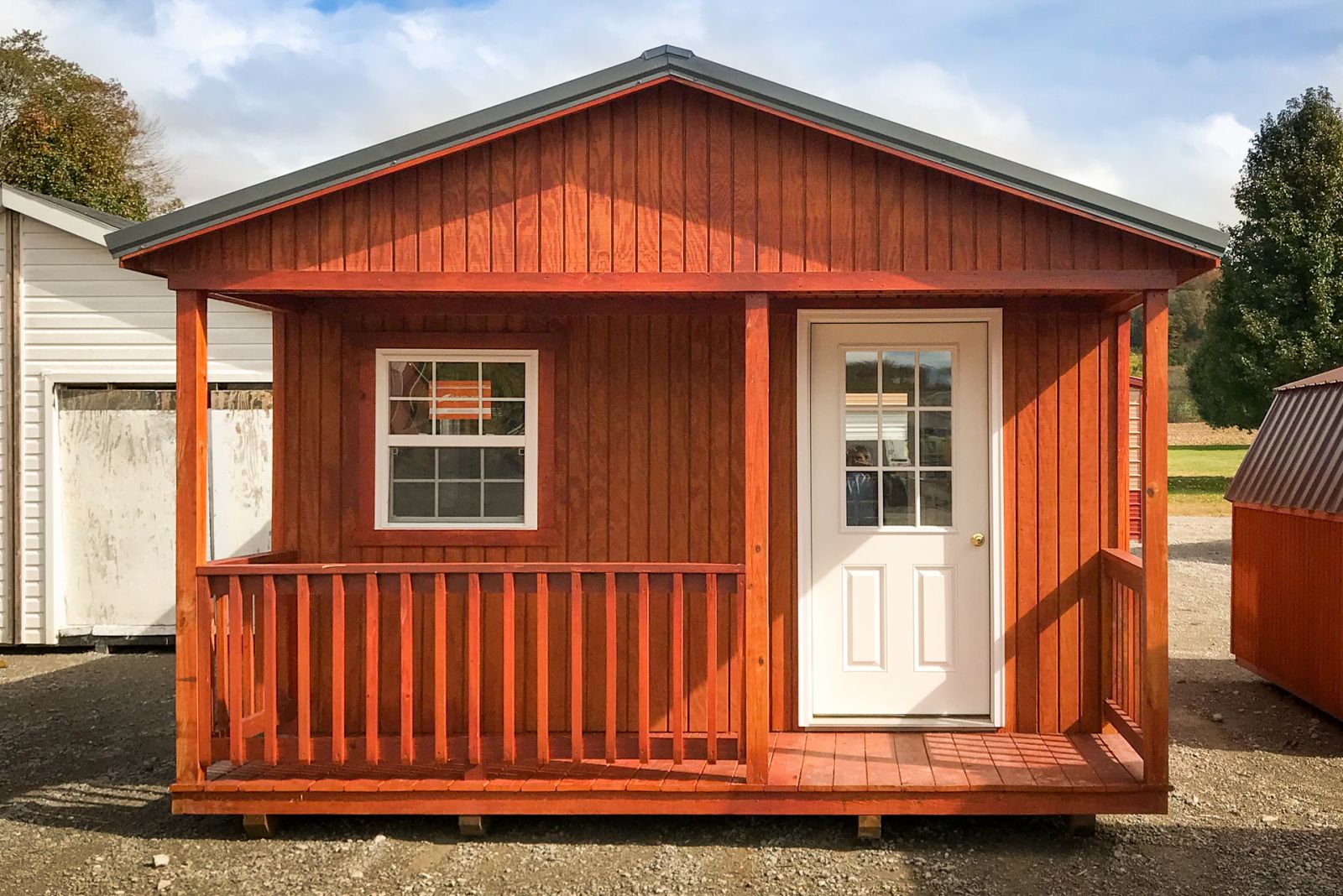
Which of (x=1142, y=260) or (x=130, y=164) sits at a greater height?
(x=130, y=164)

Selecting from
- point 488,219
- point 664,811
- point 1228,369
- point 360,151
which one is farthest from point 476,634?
point 1228,369

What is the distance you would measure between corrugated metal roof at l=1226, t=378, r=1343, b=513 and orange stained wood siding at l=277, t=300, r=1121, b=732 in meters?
2.23

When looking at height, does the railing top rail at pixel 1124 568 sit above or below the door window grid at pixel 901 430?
below

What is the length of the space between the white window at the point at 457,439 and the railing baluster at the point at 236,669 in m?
1.05

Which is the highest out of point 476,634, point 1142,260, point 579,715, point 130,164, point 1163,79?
point 1163,79

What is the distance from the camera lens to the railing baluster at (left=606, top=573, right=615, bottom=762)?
497cm

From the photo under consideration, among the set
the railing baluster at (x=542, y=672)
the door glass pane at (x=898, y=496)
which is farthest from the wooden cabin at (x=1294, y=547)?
the railing baluster at (x=542, y=672)

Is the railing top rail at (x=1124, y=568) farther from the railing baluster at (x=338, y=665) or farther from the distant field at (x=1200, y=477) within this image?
the distant field at (x=1200, y=477)

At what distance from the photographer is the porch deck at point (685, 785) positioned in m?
4.88

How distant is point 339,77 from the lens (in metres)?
91.7

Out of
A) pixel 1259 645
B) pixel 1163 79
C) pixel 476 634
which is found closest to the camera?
pixel 476 634

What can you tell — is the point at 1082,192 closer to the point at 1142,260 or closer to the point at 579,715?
the point at 1142,260

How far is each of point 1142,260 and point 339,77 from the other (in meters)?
96.1

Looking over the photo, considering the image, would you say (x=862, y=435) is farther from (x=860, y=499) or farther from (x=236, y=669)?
(x=236, y=669)
